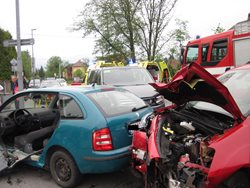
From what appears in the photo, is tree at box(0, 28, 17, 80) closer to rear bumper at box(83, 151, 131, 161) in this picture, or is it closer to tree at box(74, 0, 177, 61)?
tree at box(74, 0, 177, 61)

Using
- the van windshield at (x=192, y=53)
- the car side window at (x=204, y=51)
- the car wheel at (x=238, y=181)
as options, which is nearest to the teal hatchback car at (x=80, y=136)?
the car wheel at (x=238, y=181)

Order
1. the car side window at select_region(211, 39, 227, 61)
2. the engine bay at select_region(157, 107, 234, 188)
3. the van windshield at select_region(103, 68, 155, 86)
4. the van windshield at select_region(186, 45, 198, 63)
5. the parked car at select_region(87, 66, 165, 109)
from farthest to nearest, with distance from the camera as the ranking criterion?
the van windshield at select_region(186, 45, 198, 63) → the car side window at select_region(211, 39, 227, 61) → the van windshield at select_region(103, 68, 155, 86) → the parked car at select_region(87, 66, 165, 109) → the engine bay at select_region(157, 107, 234, 188)

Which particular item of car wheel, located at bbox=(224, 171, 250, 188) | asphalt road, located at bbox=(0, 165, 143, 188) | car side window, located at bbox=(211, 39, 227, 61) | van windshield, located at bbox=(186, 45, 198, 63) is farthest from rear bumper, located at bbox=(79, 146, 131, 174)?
van windshield, located at bbox=(186, 45, 198, 63)

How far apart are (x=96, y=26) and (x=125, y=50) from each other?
128 inches

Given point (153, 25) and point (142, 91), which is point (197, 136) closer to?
point (142, 91)

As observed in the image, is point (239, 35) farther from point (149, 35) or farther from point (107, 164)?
point (149, 35)

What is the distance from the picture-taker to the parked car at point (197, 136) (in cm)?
285

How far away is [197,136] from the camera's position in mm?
3385

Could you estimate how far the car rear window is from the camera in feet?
15.3

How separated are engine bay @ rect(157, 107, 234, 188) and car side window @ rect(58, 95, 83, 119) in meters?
1.27

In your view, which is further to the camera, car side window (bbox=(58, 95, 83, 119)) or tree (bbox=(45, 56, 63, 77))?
tree (bbox=(45, 56, 63, 77))

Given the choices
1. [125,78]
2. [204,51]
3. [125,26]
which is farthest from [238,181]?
[125,26]

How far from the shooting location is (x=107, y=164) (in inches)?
166

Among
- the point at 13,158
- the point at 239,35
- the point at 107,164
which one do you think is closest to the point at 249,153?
the point at 107,164
